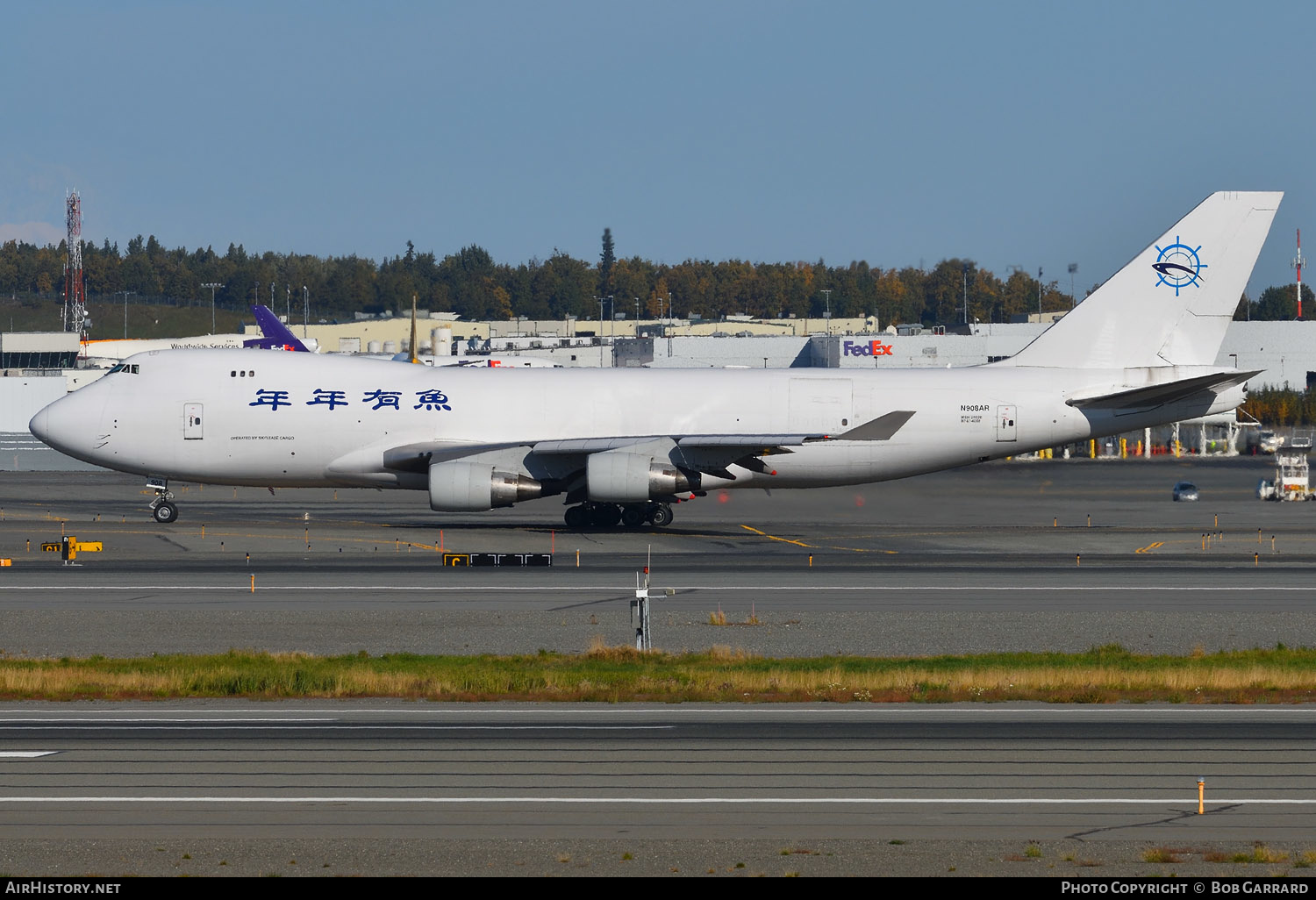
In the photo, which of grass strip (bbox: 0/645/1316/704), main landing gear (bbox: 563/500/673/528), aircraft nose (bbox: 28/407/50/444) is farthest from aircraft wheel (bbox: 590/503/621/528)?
grass strip (bbox: 0/645/1316/704)

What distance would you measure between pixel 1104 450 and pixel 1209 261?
112 ft

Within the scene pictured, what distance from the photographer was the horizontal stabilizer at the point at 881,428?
140ft

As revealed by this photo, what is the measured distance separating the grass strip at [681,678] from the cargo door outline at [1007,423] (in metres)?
20.7

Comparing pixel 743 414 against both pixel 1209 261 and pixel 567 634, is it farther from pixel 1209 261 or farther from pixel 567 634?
pixel 567 634

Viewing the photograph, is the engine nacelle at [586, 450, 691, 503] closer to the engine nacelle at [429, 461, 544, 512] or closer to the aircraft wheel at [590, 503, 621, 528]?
the aircraft wheel at [590, 503, 621, 528]

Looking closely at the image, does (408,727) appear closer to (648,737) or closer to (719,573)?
(648,737)

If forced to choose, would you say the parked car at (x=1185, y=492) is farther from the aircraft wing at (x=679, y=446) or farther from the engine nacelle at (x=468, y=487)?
the engine nacelle at (x=468, y=487)

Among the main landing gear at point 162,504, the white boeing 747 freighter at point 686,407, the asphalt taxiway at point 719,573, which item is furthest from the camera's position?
the main landing gear at point 162,504

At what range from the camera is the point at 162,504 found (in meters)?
45.1

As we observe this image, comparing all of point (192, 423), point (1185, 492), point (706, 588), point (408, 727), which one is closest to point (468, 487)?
point (192, 423)

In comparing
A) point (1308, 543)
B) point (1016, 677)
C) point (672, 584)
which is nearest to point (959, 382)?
point (1308, 543)

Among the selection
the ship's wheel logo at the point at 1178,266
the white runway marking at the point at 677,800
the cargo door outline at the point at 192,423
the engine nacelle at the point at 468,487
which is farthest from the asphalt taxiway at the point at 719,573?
the white runway marking at the point at 677,800

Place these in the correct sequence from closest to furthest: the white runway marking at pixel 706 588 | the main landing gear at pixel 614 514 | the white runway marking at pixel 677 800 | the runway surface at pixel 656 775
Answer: the runway surface at pixel 656 775 < the white runway marking at pixel 677 800 < the white runway marking at pixel 706 588 < the main landing gear at pixel 614 514

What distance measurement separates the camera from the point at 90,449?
1731 inches
